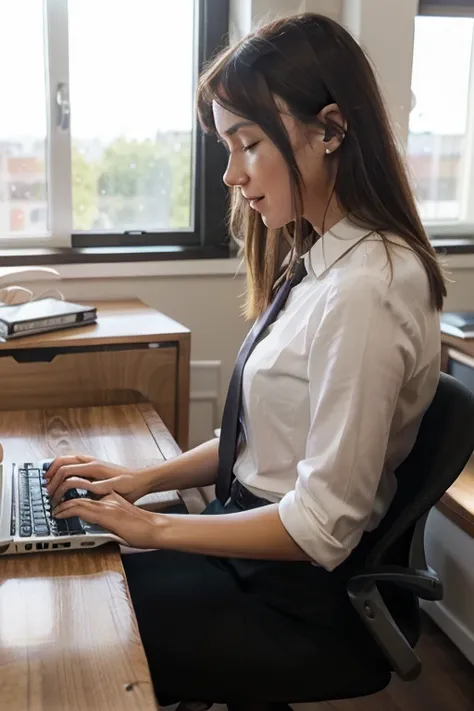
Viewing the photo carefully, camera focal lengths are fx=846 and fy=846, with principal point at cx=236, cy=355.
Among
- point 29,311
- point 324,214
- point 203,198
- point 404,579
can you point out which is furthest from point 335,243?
point 203,198

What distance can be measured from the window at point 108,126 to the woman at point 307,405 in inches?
52.7

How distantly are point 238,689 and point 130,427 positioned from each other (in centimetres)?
59

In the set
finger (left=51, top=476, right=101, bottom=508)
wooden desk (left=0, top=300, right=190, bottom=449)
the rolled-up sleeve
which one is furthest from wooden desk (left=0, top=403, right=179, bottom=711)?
wooden desk (left=0, top=300, right=190, bottom=449)

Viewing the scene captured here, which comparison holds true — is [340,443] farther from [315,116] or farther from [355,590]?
[315,116]

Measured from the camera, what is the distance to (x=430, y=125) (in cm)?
271

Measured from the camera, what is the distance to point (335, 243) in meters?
1.12

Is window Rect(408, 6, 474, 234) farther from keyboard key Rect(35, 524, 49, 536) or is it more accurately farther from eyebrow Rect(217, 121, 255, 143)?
keyboard key Rect(35, 524, 49, 536)

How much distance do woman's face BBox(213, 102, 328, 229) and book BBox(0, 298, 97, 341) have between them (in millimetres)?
817

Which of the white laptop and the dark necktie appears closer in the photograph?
the white laptop

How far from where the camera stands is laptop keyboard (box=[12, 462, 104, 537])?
104 centimetres

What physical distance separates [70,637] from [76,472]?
1.28 feet

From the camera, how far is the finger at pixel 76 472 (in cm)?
117

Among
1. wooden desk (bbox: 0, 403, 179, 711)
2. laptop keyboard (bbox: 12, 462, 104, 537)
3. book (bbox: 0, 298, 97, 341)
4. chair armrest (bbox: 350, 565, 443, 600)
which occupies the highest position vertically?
book (bbox: 0, 298, 97, 341)

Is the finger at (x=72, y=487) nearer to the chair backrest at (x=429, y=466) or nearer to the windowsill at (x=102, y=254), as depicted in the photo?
the chair backrest at (x=429, y=466)
